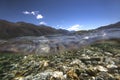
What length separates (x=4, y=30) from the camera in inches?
310

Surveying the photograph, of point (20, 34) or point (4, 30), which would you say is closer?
point (4, 30)

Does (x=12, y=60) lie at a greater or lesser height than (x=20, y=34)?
lesser

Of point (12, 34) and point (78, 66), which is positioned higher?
point (12, 34)

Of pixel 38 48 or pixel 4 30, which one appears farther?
pixel 4 30

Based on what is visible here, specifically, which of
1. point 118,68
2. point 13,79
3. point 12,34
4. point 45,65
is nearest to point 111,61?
point 118,68

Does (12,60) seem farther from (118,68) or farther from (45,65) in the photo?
(118,68)

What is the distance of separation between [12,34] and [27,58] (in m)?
3.24

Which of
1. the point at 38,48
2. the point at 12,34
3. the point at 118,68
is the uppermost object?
the point at 12,34

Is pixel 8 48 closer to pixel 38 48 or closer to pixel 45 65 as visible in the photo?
pixel 38 48

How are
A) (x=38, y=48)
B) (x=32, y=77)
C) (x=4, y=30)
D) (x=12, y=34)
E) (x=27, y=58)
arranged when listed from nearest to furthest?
1. (x=32, y=77)
2. (x=38, y=48)
3. (x=27, y=58)
4. (x=4, y=30)
5. (x=12, y=34)

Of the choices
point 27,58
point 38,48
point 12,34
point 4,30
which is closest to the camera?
point 38,48

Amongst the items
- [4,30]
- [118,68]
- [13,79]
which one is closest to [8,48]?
[13,79]

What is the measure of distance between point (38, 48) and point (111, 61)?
2.37m

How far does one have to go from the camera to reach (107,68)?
14.9 ft
